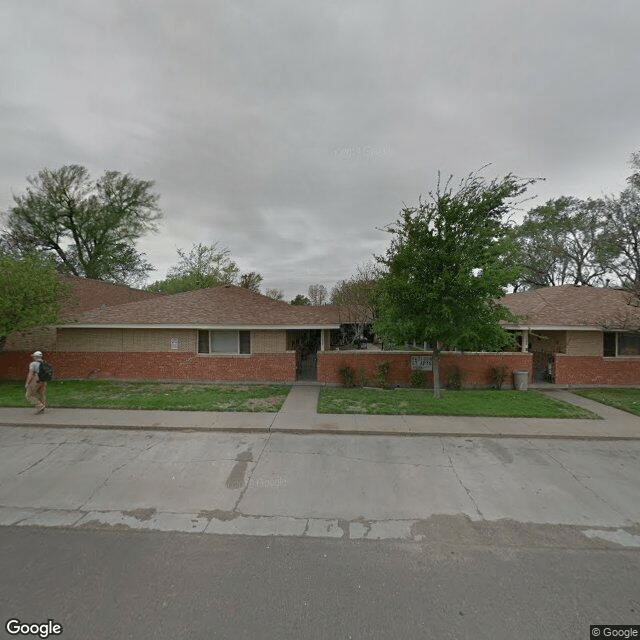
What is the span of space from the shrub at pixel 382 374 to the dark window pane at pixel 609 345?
28.0ft

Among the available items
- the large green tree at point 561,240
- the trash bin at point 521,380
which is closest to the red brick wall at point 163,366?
the trash bin at point 521,380

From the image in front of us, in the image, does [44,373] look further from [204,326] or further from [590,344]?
[590,344]

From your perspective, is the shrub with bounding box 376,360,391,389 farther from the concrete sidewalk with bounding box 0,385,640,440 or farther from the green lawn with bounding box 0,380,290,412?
the concrete sidewalk with bounding box 0,385,640,440

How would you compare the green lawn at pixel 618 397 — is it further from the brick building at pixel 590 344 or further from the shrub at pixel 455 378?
the shrub at pixel 455 378

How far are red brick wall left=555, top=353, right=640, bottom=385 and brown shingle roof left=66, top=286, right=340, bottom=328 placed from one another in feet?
29.0

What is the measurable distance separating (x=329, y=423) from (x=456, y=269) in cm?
554

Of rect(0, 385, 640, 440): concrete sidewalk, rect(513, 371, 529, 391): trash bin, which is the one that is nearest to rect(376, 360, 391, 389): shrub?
rect(0, 385, 640, 440): concrete sidewalk

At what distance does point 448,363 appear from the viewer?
1205 centimetres

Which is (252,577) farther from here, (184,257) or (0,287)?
(184,257)

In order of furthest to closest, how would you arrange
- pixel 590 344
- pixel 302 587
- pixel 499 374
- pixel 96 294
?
pixel 96 294 < pixel 590 344 < pixel 499 374 < pixel 302 587

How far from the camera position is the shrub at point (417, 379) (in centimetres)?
1179

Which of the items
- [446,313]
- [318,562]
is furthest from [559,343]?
[318,562]

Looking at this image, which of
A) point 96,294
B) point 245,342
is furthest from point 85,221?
point 245,342

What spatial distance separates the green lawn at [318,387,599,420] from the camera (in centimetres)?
854
